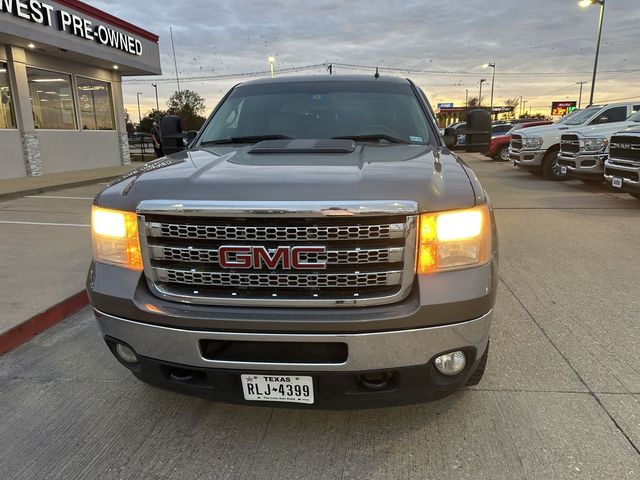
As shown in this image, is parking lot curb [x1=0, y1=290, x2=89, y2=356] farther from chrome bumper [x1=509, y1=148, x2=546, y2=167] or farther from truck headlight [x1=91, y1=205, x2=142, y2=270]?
chrome bumper [x1=509, y1=148, x2=546, y2=167]

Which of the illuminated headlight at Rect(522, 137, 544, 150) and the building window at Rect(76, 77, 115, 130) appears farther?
the building window at Rect(76, 77, 115, 130)

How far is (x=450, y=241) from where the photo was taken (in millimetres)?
2018

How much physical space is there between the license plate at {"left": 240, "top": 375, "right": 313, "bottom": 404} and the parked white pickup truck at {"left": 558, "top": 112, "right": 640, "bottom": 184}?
1052cm

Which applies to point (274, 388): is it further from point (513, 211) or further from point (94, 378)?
point (513, 211)

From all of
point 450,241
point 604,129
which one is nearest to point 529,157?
point 604,129

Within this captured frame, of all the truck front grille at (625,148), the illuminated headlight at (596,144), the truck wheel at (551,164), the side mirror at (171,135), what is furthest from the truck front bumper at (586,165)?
the side mirror at (171,135)

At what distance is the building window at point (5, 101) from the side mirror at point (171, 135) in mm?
11839

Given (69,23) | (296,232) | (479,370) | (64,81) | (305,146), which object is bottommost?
(479,370)

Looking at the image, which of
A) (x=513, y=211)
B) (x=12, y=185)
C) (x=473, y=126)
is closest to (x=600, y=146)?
(x=513, y=211)

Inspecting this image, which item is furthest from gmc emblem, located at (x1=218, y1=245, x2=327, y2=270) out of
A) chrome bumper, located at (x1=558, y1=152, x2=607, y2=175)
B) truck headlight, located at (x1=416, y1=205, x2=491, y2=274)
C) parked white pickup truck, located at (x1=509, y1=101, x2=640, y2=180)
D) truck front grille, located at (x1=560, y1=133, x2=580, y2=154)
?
parked white pickup truck, located at (x1=509, y1=101, x2=640, y2=180)

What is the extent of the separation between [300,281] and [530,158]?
13003 mm

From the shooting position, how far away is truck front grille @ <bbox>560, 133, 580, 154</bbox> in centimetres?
1095

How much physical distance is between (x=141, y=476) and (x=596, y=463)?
2.09 metres

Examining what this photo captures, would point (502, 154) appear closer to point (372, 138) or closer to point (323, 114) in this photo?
point (323, 114)
